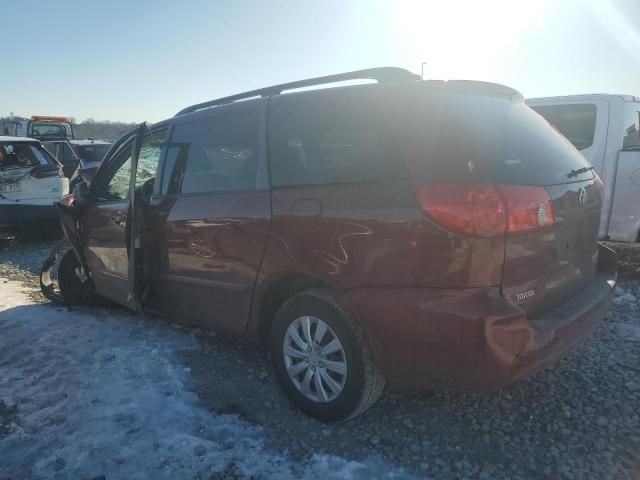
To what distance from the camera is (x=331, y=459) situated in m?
2.39

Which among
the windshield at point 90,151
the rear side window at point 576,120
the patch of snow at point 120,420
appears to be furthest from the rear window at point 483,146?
the windshield at point 90,151

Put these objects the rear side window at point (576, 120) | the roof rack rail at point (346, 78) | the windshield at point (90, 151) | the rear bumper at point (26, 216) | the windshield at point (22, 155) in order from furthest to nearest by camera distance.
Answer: the windshield at point (90, 151) < the windshield at point (22, 155) < the rear bumper at point (26, 216) < the rear side window at point (576, 120) < the roof rack rail at point (346, 78)

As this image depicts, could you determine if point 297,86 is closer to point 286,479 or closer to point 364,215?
point 364,215

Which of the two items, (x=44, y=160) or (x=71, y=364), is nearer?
(x=71, y=364)

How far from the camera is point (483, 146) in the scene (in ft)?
7.30

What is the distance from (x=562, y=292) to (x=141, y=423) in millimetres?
2358

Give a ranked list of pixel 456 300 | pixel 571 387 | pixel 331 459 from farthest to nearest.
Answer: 1. pixel 571 387
2. pixel 331 459
3. pixel 456 300

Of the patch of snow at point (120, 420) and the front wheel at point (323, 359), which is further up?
the front wheel at point (323, 359)

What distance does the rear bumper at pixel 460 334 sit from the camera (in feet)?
6.82

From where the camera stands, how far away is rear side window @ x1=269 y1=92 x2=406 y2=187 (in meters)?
2.39

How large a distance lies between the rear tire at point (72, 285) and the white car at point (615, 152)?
5.45m

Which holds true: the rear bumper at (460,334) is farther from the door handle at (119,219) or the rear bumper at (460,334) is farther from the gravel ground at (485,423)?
the door handle at (119,219)

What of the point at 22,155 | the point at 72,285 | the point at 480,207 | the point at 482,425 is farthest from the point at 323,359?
the point at 22,155

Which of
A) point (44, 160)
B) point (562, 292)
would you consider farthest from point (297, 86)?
point (44, 160)
